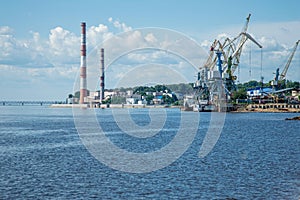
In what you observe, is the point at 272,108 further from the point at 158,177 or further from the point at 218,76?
the point at 158,177

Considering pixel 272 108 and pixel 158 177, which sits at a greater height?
pixel 272 108

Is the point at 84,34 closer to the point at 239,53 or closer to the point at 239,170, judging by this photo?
the point at 239,53

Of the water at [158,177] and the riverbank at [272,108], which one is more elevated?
the riverbank at [272,108]

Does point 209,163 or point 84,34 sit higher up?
point 84,34

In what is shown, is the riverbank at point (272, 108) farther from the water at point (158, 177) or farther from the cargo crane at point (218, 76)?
the water at point (158, 177)

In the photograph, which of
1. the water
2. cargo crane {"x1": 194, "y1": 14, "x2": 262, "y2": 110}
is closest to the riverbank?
cargo crane {"x1": 194, "y1": 14, "x2": 262, "y2": 110}

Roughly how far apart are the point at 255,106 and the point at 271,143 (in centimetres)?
11947

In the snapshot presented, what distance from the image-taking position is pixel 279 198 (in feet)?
67.1

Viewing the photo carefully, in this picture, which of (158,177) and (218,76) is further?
(218,76)

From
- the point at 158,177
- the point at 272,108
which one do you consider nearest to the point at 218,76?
the point at 272,108

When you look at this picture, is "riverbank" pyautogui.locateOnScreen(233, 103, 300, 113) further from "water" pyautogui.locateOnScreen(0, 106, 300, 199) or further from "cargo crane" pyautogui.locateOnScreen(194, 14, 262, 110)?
"water" pyautogui.locateOnScreen(0, 106, 300, 199)

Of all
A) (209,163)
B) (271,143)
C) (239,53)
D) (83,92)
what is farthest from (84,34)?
(209,163)

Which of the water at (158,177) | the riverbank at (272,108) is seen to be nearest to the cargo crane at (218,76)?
the riverbank at (272,108)

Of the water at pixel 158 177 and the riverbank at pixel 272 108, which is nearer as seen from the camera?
the water at pixel 158 177
